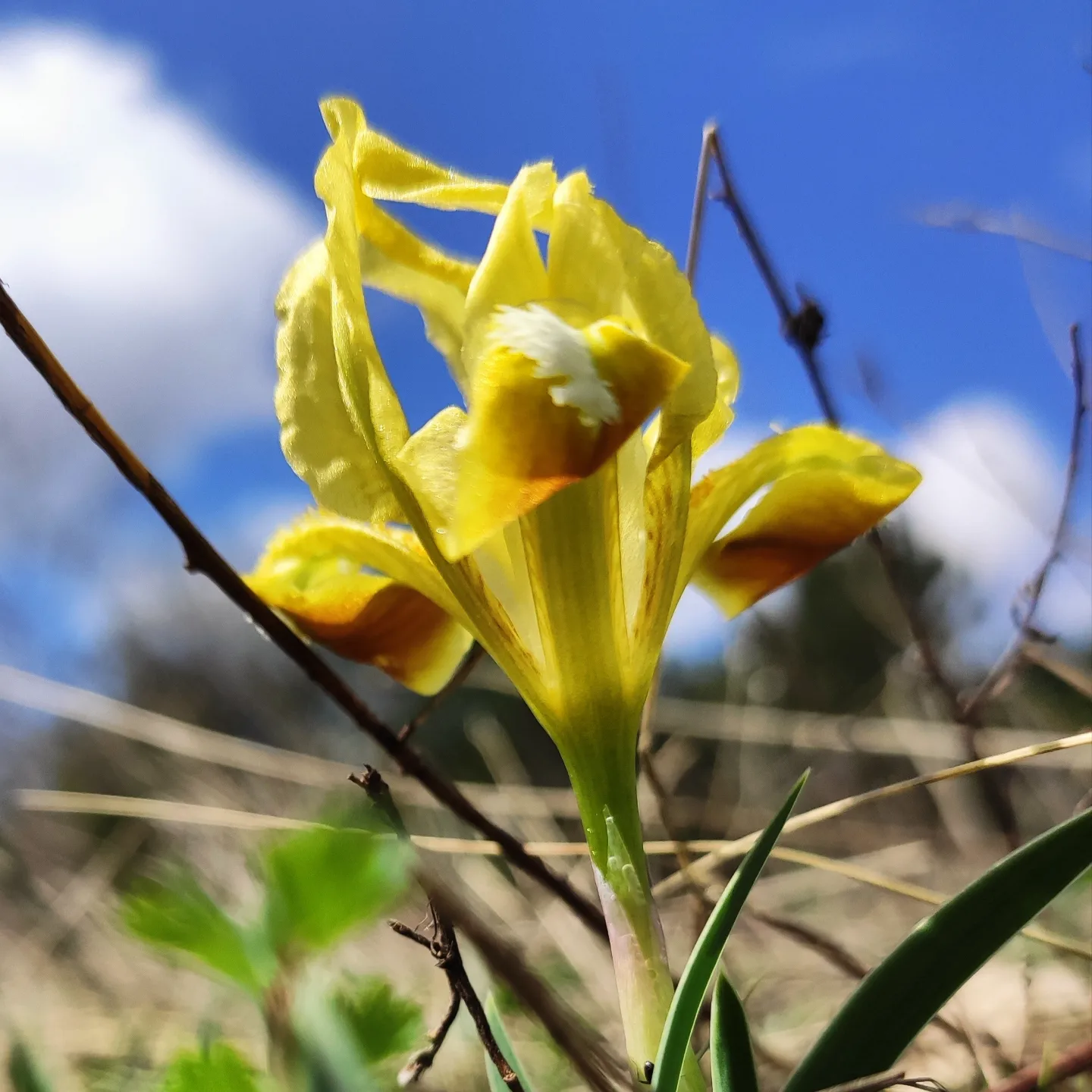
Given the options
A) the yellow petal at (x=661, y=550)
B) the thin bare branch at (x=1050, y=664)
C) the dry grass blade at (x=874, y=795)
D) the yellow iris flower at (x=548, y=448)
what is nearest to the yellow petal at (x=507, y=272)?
the yellow iris flower at (x=548, y=448)

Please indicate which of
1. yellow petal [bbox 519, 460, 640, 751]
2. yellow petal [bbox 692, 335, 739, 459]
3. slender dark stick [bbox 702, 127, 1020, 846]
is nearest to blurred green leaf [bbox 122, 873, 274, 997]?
yellow petal [bbox 519, 460, 640, 751]

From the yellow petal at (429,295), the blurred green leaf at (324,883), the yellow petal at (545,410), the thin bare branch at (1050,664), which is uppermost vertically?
the thin bare branch at (1050,664)

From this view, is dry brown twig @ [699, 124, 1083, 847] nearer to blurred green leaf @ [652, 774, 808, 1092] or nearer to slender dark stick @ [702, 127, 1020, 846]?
slender dark stick @ [702, 127, 1020, 846]

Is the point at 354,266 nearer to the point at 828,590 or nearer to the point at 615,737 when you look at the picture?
the point at 615,737

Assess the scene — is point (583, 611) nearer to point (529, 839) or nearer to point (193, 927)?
point (193, 927)

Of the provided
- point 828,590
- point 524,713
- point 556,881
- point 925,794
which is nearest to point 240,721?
point 524,713

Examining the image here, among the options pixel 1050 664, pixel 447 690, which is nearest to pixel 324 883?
pixel 447 690

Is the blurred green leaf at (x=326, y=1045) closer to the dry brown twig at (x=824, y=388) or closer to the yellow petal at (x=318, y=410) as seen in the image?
the yellow petal at (x=318, y=410)
